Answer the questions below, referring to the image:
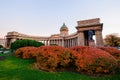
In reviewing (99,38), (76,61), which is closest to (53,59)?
(76,61)

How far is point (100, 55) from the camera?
1034 centimetres

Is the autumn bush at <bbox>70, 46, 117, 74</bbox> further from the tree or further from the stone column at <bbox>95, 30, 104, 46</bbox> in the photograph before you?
the tree

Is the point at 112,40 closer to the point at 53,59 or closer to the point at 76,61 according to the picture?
the point at 76,61

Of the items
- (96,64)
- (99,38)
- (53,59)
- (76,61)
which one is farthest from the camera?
(99,38)

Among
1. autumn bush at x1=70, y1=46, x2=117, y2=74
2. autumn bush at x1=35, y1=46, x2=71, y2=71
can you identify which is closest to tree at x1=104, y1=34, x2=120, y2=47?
autumn bush at x1=70, y1=46, x2=117, y2=74

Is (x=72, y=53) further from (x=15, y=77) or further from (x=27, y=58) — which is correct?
(x=27, y=58)

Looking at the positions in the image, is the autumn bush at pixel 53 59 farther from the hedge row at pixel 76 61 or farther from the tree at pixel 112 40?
the tree at pixel 112 40

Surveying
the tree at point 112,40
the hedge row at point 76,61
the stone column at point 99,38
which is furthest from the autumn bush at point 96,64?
the tree at point 112,40

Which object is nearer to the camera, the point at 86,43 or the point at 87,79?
the point at 87,79

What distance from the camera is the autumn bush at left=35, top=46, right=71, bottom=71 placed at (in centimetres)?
1055

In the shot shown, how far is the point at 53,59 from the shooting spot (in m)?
10.5

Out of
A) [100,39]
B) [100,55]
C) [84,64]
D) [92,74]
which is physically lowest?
[92,74]

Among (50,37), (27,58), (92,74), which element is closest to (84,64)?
(92,74)

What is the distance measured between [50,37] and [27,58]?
2640 inches
